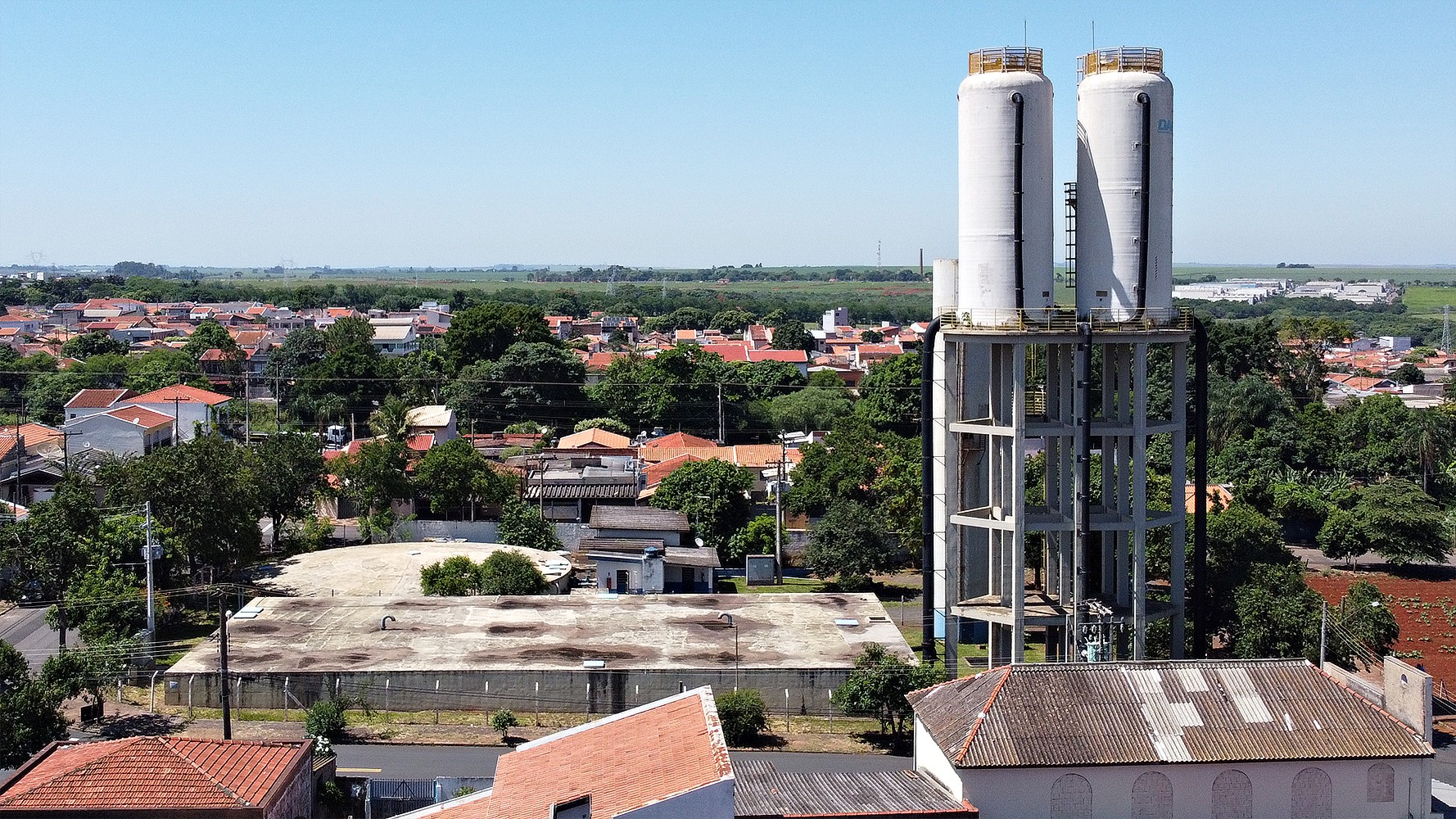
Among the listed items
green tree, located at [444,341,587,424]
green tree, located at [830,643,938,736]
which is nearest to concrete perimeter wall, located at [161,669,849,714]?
green tree, located at [830,643,938,736]

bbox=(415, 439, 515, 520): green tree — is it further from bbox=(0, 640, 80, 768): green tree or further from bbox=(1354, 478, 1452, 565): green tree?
bbox=(1354, 478, 1452, 565): green tree

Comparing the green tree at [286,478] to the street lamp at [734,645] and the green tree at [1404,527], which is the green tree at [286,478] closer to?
the street lamp at [734,645]

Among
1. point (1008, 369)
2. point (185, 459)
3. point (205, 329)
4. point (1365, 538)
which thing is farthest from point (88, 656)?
Result: point (205, 329)

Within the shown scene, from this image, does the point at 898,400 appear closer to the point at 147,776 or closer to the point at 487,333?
the point at 487,333

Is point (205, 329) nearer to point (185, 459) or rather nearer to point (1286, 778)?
point (185, 459)

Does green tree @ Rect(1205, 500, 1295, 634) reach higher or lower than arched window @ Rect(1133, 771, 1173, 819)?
higher

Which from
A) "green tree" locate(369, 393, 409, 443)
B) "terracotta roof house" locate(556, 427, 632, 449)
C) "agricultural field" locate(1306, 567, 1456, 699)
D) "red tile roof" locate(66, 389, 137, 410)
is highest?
"red tile roof" locate(66, 389, 137, 410)

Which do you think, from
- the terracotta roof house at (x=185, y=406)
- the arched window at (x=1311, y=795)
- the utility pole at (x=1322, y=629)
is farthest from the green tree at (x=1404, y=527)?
the terracotta roof house at (x=185, y=406)
